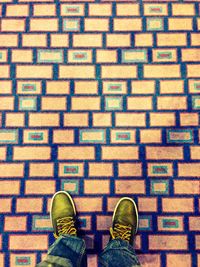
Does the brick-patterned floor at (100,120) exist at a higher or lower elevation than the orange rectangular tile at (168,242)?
higher

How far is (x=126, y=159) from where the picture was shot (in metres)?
1.91

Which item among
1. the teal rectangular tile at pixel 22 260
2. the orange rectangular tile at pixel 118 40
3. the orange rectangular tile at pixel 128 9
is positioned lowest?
the teal rectangular tile at pixel 22 260

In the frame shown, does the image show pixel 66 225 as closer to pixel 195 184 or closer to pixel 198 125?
pixel 195 184

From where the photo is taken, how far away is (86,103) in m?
1.95

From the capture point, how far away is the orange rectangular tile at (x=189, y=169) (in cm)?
190

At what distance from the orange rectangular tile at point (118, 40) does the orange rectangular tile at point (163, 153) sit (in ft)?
1.99

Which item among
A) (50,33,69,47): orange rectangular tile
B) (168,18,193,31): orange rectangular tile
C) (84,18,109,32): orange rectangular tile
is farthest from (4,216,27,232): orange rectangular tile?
(168,18,193,31): orange rectangular tile

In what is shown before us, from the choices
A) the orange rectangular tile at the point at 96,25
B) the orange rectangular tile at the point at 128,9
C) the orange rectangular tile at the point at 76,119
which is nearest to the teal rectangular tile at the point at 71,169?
the orange rectangular tile at the point at 76,119

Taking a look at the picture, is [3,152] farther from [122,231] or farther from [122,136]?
[122,231]

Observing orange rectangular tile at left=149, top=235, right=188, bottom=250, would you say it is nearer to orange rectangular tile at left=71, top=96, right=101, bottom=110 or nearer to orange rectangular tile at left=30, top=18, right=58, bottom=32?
orange rectangular tile at left=71, top=96, right=101, bottom=110

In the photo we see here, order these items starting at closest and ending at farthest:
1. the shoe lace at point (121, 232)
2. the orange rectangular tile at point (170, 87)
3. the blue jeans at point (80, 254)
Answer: the blue jeans at point (80, 254)
the shoe lace at point (121, 232)
the orange rectangular tile at point (170, 87)

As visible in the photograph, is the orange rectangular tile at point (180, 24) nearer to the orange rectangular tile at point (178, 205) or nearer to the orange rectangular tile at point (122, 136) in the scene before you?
the orange rectangular tile at point (122, 136)

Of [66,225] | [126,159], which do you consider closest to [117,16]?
[126,159]

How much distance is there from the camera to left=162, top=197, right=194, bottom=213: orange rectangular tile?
1888mm
